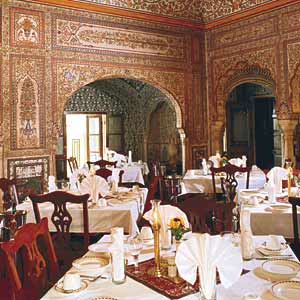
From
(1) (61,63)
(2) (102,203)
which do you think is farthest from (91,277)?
(1) (61,63)

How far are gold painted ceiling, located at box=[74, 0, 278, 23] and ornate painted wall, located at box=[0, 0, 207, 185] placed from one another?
0.99 ft

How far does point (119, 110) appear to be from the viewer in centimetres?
1324

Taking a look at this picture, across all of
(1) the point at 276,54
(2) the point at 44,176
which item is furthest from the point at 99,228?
(1) the point at 276,54

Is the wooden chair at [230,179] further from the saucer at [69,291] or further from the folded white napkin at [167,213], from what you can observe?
the saucer at [69,291]

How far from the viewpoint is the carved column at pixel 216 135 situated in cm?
964

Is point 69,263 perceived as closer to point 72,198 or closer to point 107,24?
point 72,198

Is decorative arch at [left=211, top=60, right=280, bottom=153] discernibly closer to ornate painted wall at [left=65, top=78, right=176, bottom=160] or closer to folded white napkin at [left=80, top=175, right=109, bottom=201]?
ornate painted wall at [left=65, top=78, right=176, bottom=160]

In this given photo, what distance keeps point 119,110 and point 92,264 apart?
11.0 metres

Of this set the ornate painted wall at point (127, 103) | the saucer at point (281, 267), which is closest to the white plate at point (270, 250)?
the saucer at point (281, 267)

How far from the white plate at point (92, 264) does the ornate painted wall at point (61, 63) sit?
500 centimetres

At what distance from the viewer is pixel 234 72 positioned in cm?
920

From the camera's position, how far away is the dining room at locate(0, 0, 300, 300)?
2238 millimetres

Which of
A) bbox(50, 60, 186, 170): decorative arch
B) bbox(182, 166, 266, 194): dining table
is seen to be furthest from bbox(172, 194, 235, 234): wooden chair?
bbox(50, 60, 186, 170): decorative arch

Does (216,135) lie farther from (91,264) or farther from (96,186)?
(91,264)
